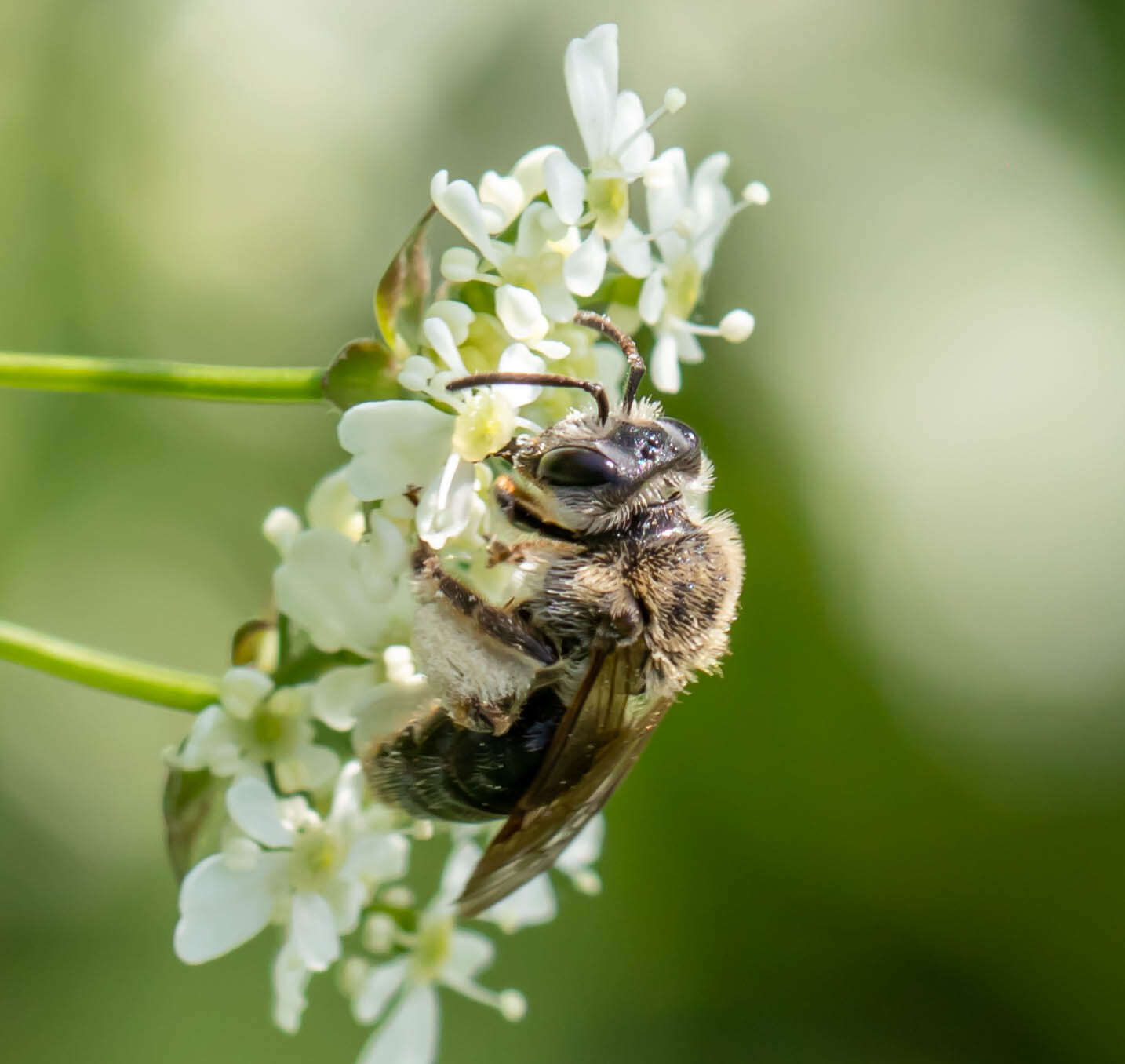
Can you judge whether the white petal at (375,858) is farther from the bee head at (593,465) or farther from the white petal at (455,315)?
the white petal at (455,315)

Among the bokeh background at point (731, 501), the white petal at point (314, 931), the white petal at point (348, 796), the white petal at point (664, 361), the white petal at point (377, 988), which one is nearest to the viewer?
the white petal at point (314, 931)

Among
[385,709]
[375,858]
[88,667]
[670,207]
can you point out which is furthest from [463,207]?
[375,858]

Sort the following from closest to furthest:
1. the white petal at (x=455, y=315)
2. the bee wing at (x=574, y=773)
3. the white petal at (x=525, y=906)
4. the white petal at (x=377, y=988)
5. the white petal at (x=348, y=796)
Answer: the bee wing at (x=574, y=773) → the white petal at (x=455, y=315) → the white petal at (x=348, y=796) → the white petal at (x=377, y=988) → the white petal at (x=525, y=906)

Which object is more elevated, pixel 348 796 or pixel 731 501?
pixel 348 796

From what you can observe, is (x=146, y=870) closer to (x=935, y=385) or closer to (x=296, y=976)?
(x=296, y=976)

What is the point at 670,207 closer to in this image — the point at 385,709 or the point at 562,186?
the point at 562,186

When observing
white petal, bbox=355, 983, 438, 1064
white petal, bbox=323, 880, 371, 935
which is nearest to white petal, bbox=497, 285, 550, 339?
white petal, bbox=323, 880, 371, 935

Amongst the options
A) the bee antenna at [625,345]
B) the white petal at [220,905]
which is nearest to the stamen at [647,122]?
the bee antenna at [625,345]
